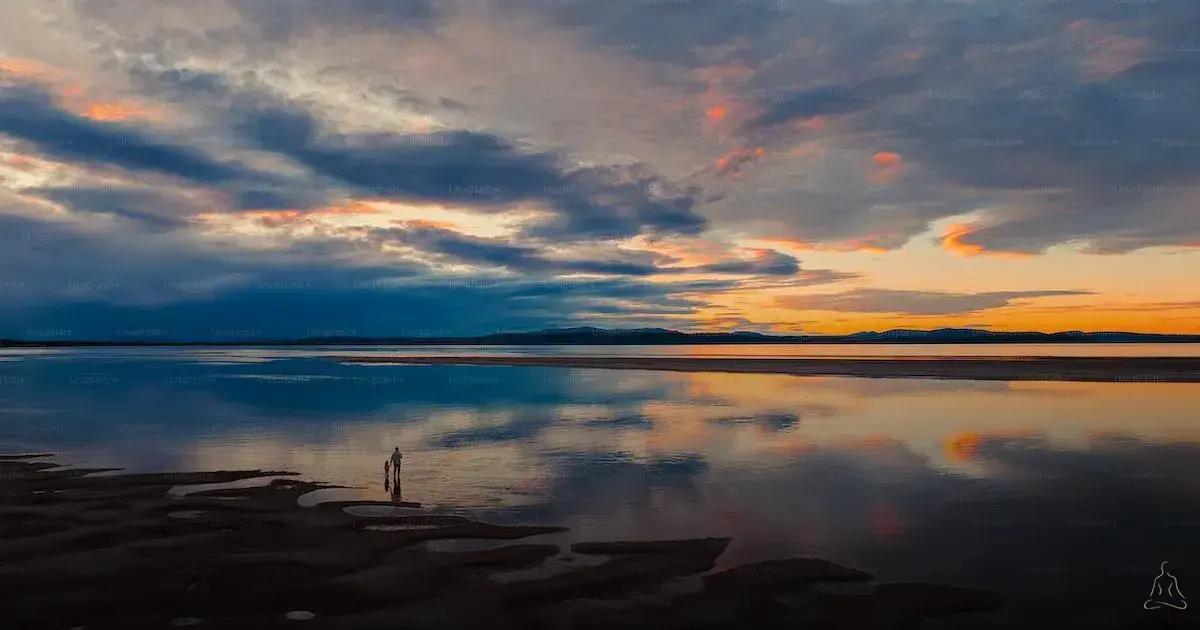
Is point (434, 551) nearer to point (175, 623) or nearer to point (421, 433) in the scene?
point (175, 623)

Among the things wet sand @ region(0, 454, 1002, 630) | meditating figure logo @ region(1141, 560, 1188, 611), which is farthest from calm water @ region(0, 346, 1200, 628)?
wet sand @ region(0, 454, 1002, 630)

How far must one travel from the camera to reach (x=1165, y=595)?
44.7ft

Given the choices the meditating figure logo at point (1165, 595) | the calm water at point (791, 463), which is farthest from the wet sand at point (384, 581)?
the meditating figure logo at point (1165, 595)

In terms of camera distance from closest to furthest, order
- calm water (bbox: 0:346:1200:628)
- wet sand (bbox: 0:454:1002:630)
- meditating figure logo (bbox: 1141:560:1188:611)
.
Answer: wet sand (bbox: 0:454:1002:630)
meditating figure logo (bbox: 1141:560:1188:611)
calm water (bbox: 0:346:1200:628)

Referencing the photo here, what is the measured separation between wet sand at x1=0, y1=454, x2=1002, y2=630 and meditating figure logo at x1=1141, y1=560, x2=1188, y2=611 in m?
2.43

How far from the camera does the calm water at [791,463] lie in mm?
16453

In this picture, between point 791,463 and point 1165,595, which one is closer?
point 1165,595

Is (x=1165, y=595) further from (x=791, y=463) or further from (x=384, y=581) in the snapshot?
(x=791, y=463)

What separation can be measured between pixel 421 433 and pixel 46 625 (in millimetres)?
24582

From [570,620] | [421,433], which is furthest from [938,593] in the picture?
[421,433]

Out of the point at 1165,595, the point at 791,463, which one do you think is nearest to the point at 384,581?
the point at 1165,595

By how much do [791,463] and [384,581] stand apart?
17580mm

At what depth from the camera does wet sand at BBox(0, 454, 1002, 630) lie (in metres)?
12.7

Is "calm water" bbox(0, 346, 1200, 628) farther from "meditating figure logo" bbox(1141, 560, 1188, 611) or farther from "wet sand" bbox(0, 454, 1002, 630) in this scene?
"wet sand" bbox(0, 454, 1002, 630)
